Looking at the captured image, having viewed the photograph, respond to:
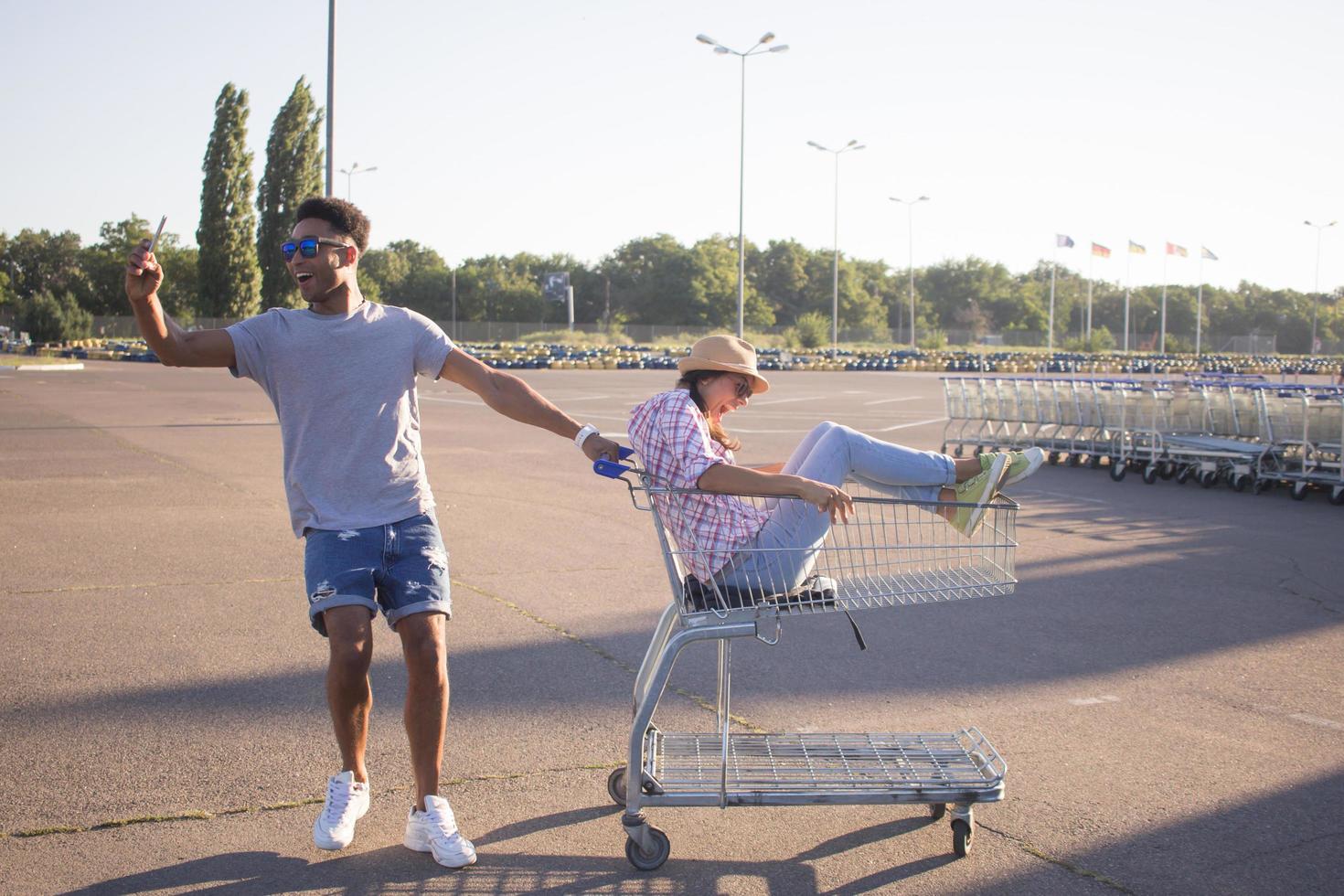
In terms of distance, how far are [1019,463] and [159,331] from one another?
273cm

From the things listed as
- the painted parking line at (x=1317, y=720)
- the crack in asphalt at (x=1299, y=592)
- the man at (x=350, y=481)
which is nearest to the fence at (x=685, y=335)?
the crack in asphalt at (x=1299, y=592)

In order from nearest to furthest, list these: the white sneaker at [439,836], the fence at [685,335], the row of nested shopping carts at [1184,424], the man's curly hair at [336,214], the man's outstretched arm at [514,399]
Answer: the white sneaker at [439,836], the man's curly hair at [336,214], the man's outstretched arm at [514,399], the row of nested shopping carts at [1184,424], the fence at [685,335]

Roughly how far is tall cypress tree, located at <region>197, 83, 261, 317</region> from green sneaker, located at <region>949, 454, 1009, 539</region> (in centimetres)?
5603

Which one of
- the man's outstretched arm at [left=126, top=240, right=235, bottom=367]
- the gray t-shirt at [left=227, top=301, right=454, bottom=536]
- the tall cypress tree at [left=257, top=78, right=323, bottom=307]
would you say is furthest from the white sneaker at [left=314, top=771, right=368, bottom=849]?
the tall cypress tree at [left=257, top=78, right=323, bottom=307]

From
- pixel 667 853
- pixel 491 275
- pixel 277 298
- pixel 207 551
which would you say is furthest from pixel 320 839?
pixel 491 275

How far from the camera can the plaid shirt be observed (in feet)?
12.5

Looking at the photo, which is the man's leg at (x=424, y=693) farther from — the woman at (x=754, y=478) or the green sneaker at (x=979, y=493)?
the green sneaker at (x=979, y=493)

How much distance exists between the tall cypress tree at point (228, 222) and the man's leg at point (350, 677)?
55721mm

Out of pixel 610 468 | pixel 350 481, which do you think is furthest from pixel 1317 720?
pixel 350 481

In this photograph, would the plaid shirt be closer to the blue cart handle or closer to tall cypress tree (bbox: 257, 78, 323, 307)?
the blue cart handle

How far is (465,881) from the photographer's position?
138 inches

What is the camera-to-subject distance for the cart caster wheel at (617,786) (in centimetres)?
404

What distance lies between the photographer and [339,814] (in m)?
3.67

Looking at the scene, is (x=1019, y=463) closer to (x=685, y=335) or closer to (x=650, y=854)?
(x=650, y=854)
